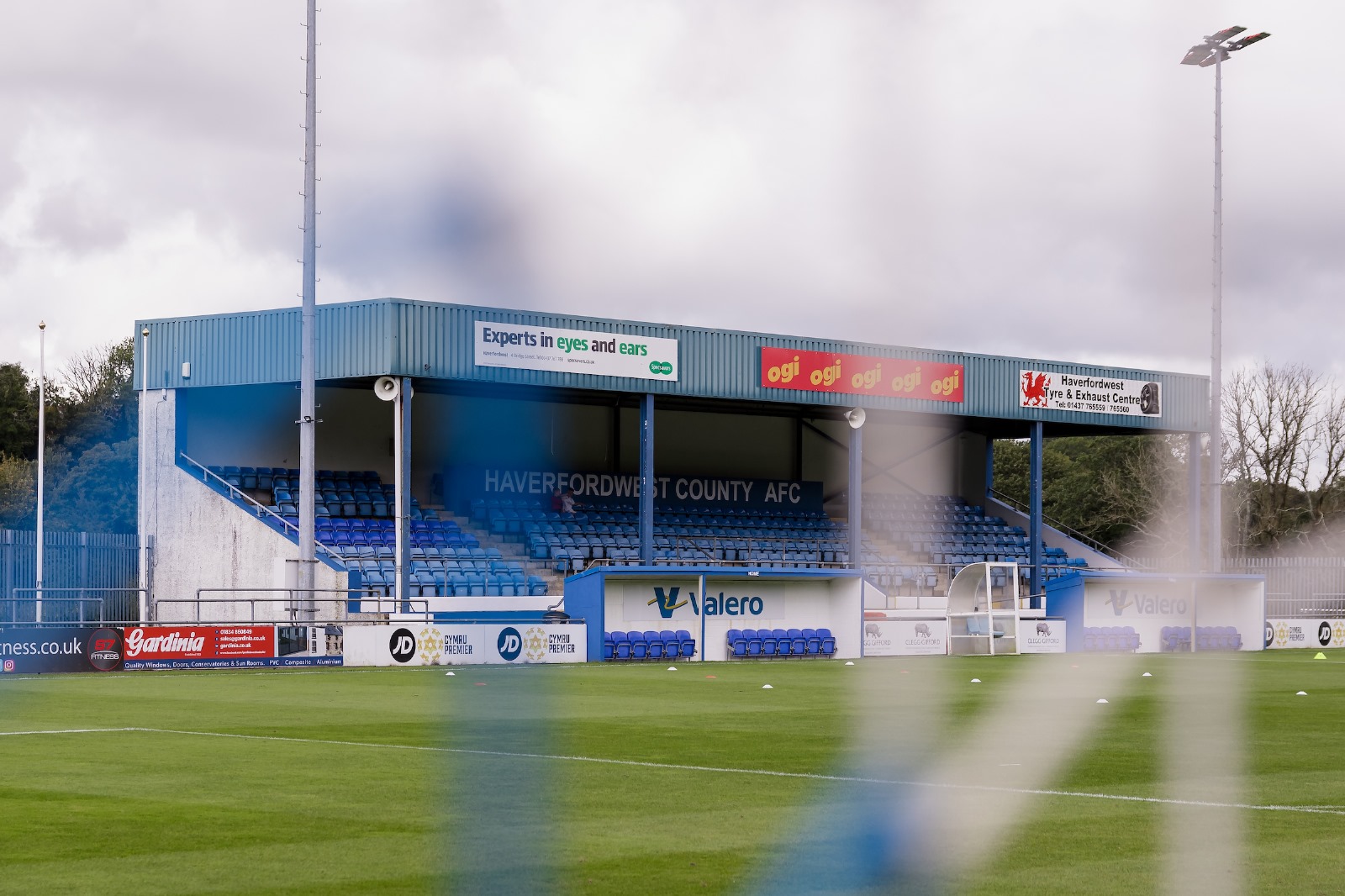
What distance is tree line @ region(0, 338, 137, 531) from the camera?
6512cm

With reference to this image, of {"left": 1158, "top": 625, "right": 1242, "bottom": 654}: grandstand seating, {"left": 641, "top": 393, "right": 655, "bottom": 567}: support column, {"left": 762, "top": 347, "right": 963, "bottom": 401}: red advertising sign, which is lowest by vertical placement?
{"left": 1158, "top": 625, "right": 1242, "bottom": 654}: grandstand seating

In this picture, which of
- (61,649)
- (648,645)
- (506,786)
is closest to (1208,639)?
(648,645)

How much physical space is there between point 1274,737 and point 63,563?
3264 centimetres

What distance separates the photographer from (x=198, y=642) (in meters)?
29.9

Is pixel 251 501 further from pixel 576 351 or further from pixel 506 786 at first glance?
pixel 506 786

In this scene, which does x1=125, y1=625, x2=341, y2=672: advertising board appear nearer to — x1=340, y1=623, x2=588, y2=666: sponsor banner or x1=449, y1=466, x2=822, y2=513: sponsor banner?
x1=340, y1=623, x2=588, y2=666: sponsor banner

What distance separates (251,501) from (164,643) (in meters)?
11.0

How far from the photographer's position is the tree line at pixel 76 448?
6512 cm

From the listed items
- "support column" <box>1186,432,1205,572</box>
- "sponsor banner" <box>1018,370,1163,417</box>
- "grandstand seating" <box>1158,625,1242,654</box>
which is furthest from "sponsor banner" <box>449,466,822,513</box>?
"support column" <box>1186,432,1205,572</box>

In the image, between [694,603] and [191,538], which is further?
[191,538]

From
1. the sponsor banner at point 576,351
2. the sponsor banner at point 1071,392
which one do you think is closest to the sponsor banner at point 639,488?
the sponsor banner at point 576,351

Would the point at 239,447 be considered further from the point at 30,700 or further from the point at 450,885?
the point at 450,885

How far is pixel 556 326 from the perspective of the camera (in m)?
41.0

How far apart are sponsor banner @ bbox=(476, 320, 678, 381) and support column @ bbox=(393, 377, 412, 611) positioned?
202 cm
